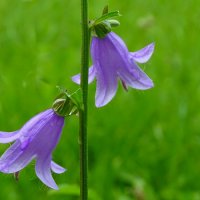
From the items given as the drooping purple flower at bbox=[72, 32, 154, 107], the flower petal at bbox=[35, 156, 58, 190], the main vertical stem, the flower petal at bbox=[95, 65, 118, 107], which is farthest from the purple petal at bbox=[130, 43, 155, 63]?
the flower petal at bbox=[35, 156, 58, 190]

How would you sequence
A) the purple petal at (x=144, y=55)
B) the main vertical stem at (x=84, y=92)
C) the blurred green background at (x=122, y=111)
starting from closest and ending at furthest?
the main vertical stem at (x=84, y=92) < the purple petal at (x=144, y=55) < the blurred green background at (x=122, y=111)

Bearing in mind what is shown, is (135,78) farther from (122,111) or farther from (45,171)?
(122,111)

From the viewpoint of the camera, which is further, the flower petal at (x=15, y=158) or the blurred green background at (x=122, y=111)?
the blurred green background at (x=122, y=111)

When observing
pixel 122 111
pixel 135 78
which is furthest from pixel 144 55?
pixel 122 111

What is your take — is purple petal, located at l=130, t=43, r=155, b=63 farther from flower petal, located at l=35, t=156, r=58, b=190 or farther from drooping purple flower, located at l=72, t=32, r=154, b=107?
flower petal, located at l=35, t=156, r=58, b=190

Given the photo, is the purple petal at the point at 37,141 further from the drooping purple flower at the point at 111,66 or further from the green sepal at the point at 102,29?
the green sepal at the point at 102,29

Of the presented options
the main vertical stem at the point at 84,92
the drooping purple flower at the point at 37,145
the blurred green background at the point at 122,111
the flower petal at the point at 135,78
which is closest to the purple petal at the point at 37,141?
the drooping purple flower at the point at 37,145

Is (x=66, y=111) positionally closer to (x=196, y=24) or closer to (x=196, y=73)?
(x=196, y=73)
